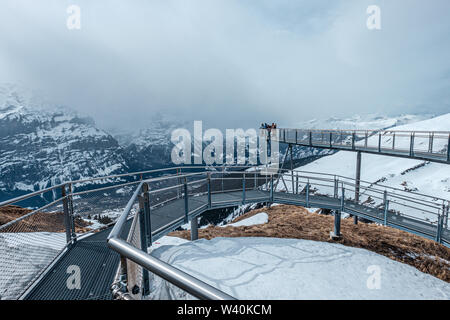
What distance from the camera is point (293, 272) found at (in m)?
7.06

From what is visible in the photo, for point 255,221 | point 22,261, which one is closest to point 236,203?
point 255,221

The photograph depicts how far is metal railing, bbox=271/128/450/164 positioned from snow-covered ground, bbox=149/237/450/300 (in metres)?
6.73

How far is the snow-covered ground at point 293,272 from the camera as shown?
605 centimetres

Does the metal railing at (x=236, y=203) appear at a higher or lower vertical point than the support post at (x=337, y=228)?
higher

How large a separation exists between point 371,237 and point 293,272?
6.30 m

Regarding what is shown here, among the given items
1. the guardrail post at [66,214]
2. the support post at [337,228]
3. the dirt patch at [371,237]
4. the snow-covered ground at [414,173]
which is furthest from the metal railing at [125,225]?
the snow-covered ground at [414,173]

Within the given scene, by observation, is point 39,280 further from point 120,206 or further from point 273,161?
point 273,161

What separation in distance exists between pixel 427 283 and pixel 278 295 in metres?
5.40

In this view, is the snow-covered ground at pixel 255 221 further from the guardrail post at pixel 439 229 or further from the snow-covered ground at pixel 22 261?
the snow-covered ground at pixel 22 261

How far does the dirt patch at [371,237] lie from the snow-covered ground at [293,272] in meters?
0.90

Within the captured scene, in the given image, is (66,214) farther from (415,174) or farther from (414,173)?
(414,173)
